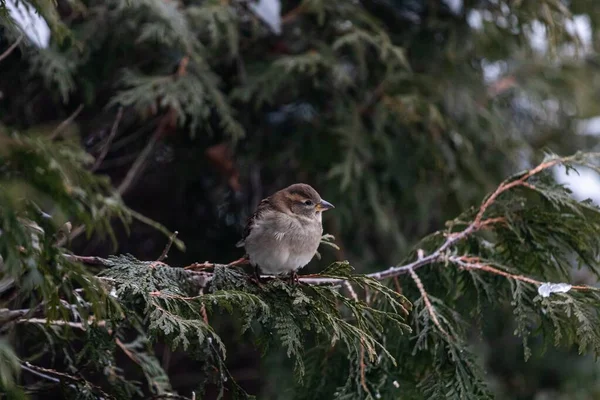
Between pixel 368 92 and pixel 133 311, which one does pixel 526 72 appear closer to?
pixel 368 92

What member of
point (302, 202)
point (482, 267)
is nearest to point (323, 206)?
point (302, 202)

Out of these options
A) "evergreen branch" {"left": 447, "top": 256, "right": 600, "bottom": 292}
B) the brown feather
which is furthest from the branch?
the brown feather

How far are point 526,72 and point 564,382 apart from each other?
2.48 meters

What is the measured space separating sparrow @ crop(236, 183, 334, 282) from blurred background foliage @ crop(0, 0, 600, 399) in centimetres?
94

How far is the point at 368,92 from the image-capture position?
16.5 ft

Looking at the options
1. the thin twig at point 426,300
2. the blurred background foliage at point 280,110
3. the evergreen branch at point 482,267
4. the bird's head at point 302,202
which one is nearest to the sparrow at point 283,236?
the bird's head at point 302,202

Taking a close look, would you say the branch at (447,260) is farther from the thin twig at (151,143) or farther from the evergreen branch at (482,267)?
the thin twig at (151,143)

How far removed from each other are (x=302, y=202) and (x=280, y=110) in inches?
63.9

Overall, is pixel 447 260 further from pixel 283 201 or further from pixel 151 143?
pixel 151 143

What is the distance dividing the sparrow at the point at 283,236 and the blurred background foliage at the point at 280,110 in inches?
36.9

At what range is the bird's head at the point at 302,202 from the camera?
3486 millimetres

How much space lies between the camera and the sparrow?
3258 millimetres

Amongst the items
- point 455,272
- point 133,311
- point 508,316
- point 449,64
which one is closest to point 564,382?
point 508,316

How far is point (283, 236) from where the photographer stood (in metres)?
3.29
